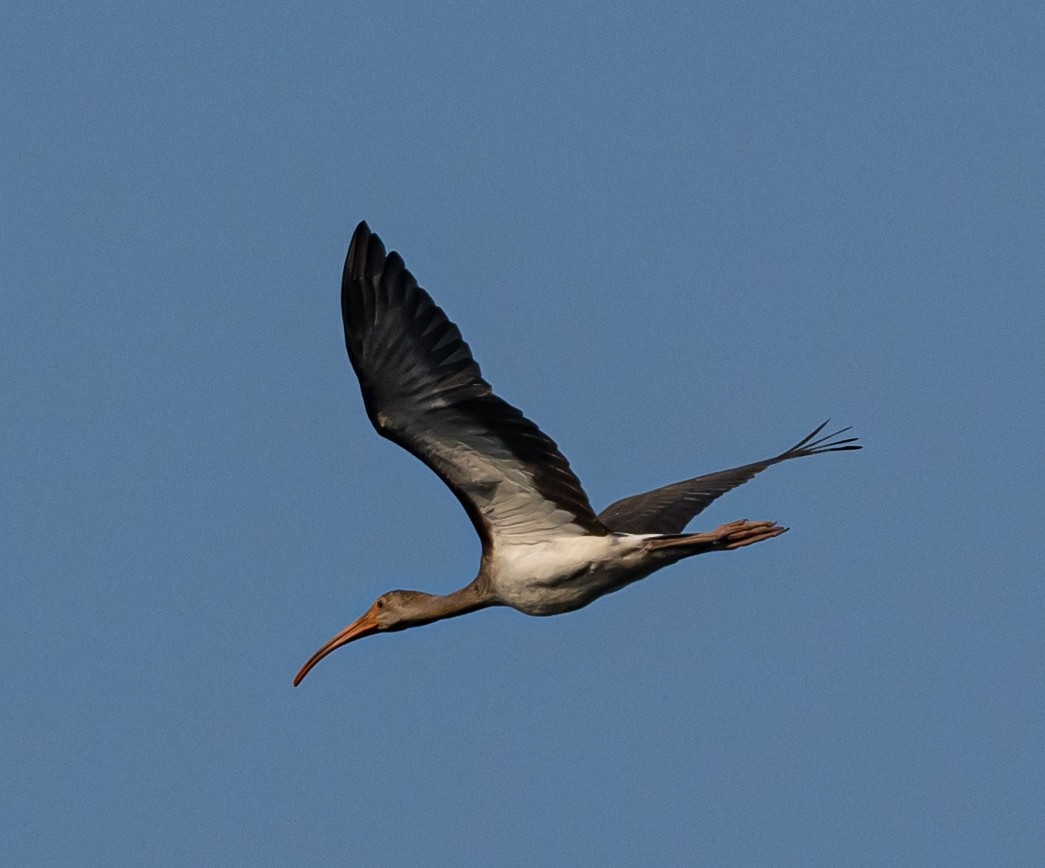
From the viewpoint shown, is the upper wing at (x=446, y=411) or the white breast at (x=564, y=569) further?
the white breast at (x=564, y=569)

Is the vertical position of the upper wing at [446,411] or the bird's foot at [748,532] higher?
the upper wing at [446,411]

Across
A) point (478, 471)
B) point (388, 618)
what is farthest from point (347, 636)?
point (478, 471)

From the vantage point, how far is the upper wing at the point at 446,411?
1550 centimetres

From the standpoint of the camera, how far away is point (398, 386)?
15836 millimetres

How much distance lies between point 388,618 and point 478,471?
2.48 meters

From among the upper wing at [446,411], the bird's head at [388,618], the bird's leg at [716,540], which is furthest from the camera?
the bird's head at [388,618]

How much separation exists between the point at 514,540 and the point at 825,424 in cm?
446

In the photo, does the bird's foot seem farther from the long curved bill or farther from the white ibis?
the long curved bill

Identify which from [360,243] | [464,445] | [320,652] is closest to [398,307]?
[360,243]

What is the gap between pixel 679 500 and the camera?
20.2 meters

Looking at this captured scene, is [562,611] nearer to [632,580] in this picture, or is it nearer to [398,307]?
[632,580]

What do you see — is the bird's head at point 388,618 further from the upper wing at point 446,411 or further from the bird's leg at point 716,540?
the bird's leg at point 716,540

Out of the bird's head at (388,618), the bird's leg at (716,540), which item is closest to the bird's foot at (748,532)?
the bird's leg at (716,540)

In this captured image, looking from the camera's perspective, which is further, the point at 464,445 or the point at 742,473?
the point at 742,473
